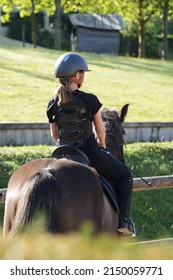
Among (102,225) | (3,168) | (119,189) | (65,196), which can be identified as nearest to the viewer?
(65,196)

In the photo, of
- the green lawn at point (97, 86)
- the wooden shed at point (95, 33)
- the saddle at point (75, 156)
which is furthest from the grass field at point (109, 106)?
the wooden shed at point (95, 33)

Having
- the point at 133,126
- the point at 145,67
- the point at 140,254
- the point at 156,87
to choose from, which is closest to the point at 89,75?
the point at 156,87

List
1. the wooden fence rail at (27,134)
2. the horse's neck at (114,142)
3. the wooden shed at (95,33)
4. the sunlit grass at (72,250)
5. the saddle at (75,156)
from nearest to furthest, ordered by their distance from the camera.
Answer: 1. the sunlit grass at (72,250)
2. the saddle at (75,156)
3. the horse's neck at (114,142)
4. the wooden fence rail at (27,134)
5. the wooden shed at (95,33)

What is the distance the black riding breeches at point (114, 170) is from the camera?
6699mm

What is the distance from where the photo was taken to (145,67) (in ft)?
105

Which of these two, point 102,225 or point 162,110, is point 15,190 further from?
point 162,110

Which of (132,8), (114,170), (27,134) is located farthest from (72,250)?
(132,8)

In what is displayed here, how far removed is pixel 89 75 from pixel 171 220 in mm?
A: 14888

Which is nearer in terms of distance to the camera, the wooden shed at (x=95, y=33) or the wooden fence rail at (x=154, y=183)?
the wooden fence rail at (x=154, y=183)

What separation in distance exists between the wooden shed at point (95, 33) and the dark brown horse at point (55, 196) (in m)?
47.2

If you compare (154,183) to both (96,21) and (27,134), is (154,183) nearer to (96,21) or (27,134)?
(27,134)

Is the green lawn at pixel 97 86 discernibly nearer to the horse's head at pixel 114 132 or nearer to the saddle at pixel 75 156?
the horse's head at pixel 114 132
